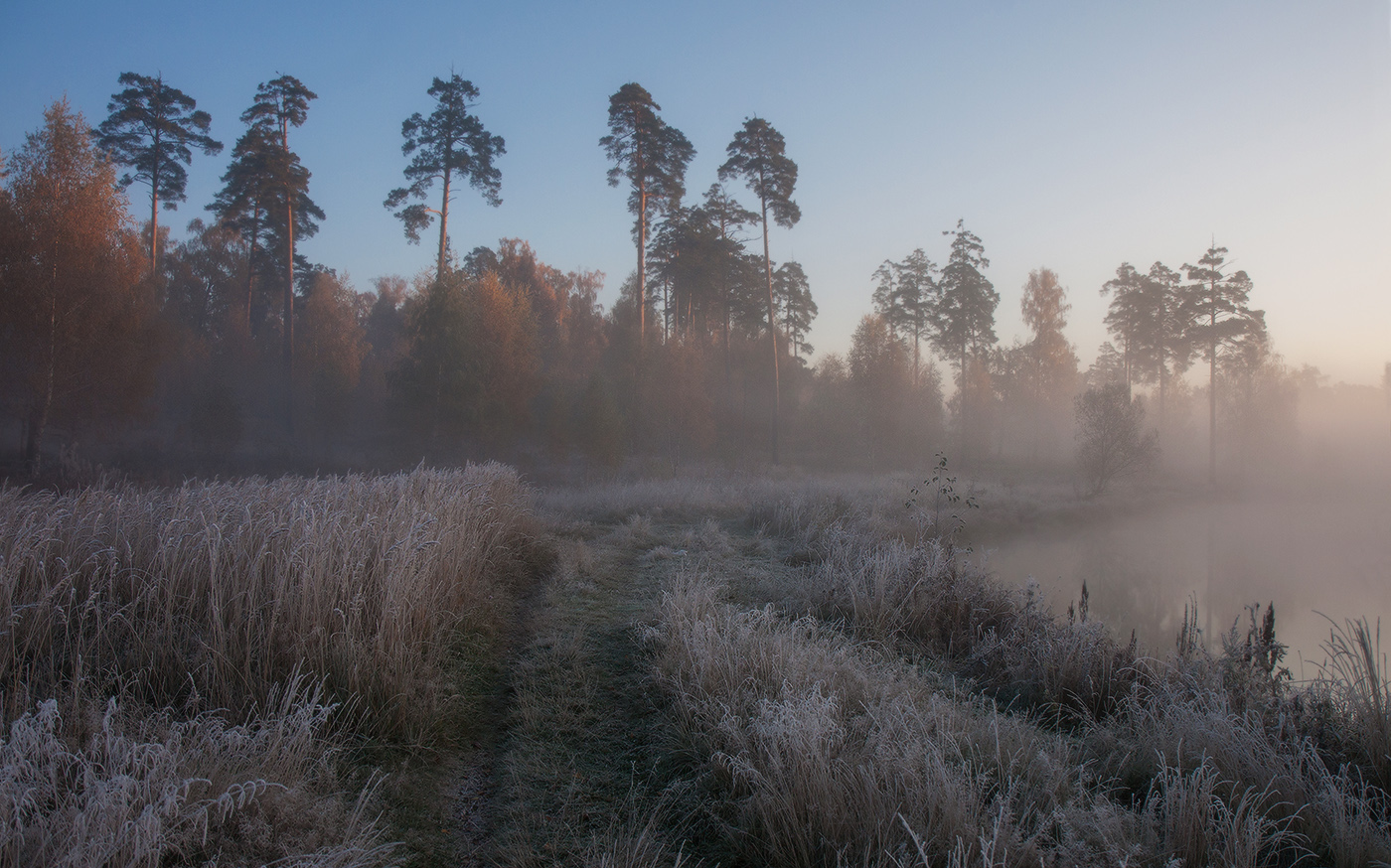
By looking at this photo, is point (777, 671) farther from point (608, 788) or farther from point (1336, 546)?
point (1336, 546)

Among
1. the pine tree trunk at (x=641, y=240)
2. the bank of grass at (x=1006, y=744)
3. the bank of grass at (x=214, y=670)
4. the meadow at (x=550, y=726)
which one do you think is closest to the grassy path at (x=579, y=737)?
the meadow at (x=550, y=726)

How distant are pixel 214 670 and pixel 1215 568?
20160mm

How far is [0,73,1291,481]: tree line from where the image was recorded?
14.8 m

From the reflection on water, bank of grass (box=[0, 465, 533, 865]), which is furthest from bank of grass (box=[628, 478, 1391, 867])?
the reflection on water

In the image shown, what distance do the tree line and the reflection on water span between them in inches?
477

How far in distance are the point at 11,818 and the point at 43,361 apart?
18.8 metres

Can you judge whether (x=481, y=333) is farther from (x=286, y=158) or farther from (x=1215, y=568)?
(x=1215, y=568)

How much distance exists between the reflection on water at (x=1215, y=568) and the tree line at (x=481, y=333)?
12118mm

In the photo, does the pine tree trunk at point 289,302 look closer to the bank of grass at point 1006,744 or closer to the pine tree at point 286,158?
the pine tree at point 286,158

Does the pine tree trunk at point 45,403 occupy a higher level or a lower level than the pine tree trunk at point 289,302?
lower

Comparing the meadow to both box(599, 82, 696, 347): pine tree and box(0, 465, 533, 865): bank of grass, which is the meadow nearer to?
box(0, 465, 533, 865): bank of grass

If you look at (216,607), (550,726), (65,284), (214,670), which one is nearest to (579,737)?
(550,726)

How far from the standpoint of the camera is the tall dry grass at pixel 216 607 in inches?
105

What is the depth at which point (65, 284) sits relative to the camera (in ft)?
45.7
